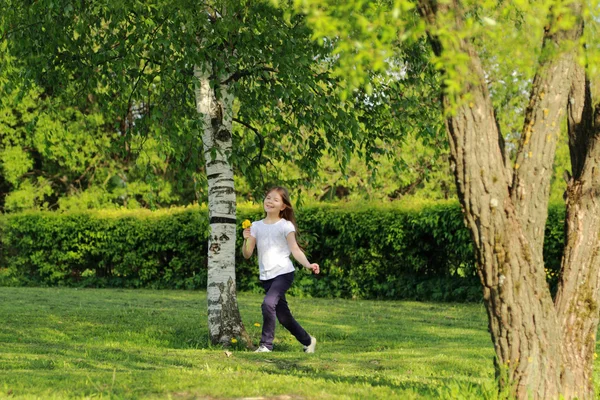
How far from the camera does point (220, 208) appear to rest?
10000 millimetres

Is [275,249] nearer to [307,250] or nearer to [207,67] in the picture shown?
[207,67]

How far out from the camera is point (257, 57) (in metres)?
9.63

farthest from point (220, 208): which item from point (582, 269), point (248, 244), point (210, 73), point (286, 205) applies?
point (582, 269)

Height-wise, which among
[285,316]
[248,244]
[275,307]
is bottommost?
[285,316]

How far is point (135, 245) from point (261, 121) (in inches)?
444

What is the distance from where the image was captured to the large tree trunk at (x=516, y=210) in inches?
210

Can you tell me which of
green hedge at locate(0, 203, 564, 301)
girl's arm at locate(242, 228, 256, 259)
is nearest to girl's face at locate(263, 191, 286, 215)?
girl's arm at locate(242, 228, 256, 259)

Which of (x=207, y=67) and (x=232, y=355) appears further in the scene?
(x=207, y=67)

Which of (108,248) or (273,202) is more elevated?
(273,202)

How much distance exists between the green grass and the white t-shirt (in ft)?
2.99

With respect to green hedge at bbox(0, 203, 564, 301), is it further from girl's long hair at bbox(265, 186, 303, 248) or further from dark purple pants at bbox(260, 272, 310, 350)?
dark purple pants at bbox(260, 272, 310, 350)

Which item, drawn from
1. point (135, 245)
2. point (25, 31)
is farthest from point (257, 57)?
point (135, 245)

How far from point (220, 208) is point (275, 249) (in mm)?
1002

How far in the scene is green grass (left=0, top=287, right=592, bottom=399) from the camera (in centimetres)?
620
